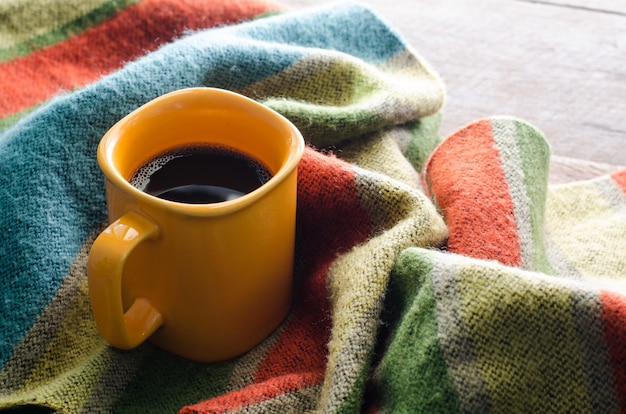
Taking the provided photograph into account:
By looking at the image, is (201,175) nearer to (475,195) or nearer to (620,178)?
(475,195)

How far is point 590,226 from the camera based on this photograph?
0.58 m

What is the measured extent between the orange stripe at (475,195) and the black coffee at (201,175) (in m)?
0.12

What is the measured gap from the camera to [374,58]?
683 mm

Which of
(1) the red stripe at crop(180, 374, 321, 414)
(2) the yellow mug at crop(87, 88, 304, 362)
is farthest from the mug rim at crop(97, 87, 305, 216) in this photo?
(1) the red stripe at crop(180, 374, 321, 414)

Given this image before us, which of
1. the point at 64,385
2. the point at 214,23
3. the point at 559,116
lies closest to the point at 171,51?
the point at 214,23

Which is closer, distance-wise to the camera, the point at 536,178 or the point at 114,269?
the point at 114,269

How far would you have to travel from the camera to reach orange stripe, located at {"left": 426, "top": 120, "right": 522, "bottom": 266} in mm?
474

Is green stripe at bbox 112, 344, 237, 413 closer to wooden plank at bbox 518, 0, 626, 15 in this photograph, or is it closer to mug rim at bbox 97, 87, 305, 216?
mug rim at bbox 97, 87, 305, 216

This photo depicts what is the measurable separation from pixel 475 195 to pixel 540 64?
33 cm

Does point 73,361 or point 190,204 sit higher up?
point 190,204

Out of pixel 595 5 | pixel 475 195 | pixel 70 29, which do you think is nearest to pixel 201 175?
pixel 475 195

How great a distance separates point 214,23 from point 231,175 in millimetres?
261

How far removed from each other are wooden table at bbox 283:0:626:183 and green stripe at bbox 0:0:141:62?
9.6 inches

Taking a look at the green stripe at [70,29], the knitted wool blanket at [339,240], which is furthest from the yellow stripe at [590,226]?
the green stripe at [70,29]
